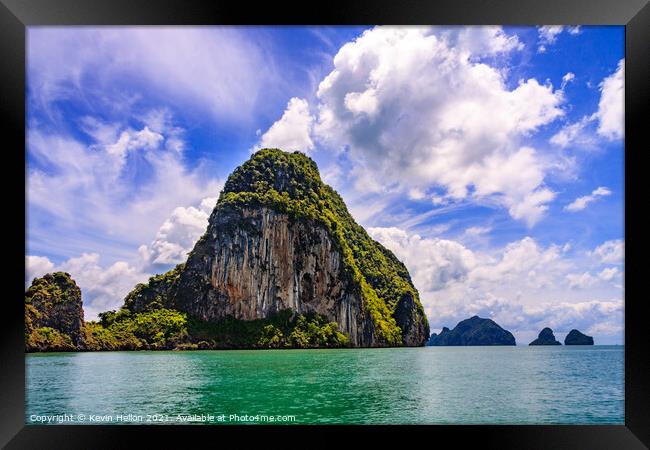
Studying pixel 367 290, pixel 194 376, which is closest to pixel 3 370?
pixel 194 376

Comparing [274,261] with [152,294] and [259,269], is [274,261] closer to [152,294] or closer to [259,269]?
[259,269]

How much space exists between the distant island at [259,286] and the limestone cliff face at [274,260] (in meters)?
0.07

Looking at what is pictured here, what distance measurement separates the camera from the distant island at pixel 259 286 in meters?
36.1

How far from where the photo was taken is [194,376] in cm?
1486

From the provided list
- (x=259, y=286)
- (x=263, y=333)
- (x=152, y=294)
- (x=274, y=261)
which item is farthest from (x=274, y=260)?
(x=152, y=294)

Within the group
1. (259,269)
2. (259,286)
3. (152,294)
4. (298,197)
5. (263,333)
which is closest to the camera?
(263,333)

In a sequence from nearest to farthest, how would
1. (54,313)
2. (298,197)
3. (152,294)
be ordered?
1. (54,313)
2. (152,294)
3. (298,197)

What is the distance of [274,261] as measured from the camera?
122 ft

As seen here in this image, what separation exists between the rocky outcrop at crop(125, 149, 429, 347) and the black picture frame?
33.1 m

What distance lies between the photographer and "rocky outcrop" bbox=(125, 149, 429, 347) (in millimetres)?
36719

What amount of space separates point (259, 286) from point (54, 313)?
13341mm

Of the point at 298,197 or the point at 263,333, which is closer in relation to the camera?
the point at 263,333
